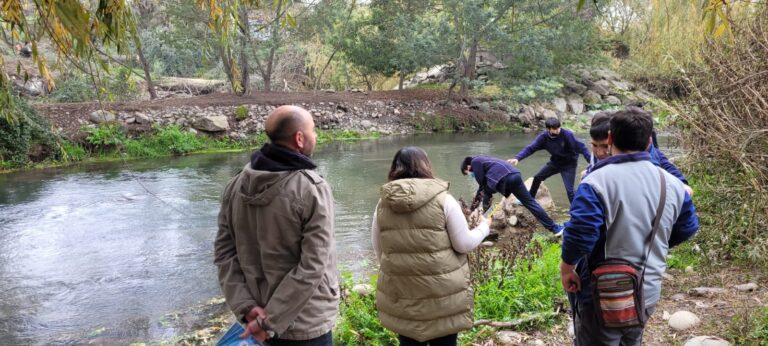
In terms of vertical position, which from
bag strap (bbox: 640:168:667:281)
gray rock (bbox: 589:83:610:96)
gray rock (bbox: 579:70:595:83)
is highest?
gray rock (bbox: 579:70:595:83)

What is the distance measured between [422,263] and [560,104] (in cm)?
2114

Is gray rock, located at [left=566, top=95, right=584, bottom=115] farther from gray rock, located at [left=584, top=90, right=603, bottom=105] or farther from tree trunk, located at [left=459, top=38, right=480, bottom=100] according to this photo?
tree trunk, located at [left=459, top=38, right=480, bottom=100]

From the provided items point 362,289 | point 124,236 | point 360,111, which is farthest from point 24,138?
point 362,289

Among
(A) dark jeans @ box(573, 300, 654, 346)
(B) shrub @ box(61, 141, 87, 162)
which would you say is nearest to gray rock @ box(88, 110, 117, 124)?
(B) shrub @ box(61, 141, 87, 162)

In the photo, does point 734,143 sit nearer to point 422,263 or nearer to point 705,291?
point 705,291

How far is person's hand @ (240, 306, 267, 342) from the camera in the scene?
2227 millimetres

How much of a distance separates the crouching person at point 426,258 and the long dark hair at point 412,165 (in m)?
0.05

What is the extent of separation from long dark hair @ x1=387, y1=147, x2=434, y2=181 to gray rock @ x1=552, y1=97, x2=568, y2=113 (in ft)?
67.4

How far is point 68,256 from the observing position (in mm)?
6801

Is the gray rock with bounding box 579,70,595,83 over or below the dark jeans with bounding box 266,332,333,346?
over

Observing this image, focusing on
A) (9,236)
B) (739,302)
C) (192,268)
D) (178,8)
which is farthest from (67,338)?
(178,8)

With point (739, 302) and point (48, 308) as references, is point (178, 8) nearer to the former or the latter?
point (48, 308)

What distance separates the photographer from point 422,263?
255 centimetres

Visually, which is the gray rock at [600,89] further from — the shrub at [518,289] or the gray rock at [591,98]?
the shrub at [518,289]
